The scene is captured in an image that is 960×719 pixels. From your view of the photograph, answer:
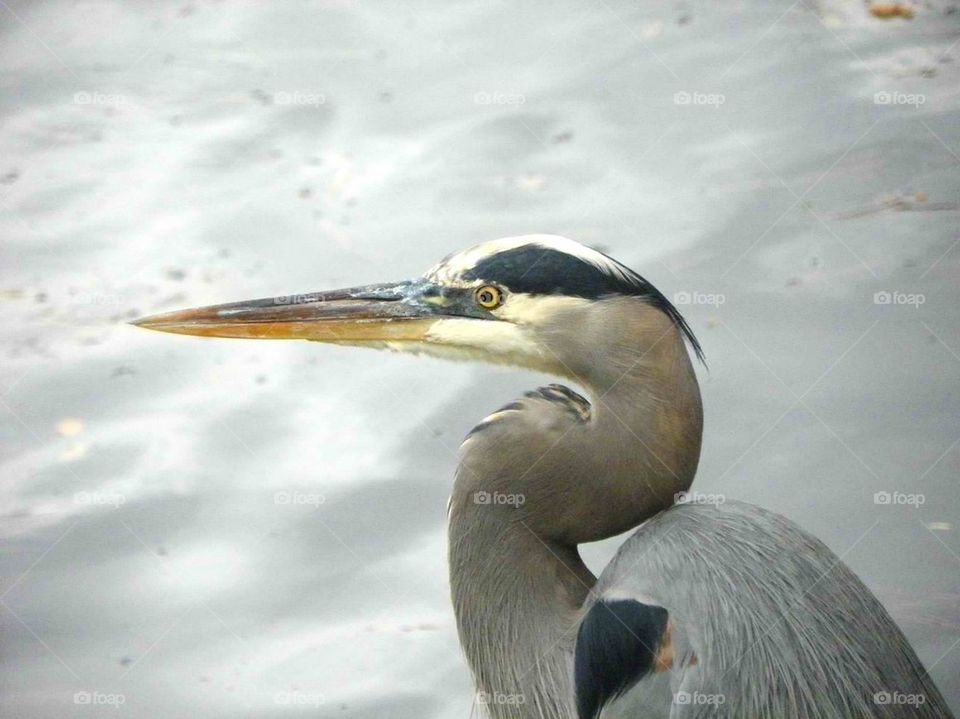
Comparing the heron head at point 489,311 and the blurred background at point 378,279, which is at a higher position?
the heron head at point 489,311

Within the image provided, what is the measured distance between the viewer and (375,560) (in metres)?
4.53

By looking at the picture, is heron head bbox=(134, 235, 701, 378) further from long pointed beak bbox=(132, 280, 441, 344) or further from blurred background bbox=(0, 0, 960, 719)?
blurred background bbox=(0, 0, 960, 719)

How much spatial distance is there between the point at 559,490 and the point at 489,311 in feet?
1.46

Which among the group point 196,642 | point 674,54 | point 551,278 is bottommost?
point 196,642

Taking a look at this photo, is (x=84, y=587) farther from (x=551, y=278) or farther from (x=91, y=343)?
(x=551, y=278)

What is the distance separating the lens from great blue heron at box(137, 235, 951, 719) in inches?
107

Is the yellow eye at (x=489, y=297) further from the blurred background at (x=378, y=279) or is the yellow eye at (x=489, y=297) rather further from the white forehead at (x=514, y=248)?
the blurred background at (x=378, y=279)

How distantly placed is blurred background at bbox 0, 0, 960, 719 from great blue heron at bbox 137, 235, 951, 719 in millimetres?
1194

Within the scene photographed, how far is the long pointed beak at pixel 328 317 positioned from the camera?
3.09 m

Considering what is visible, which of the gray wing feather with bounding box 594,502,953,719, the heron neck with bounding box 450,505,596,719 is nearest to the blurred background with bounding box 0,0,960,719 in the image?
the heron neck with bounding box 450,505,596,719

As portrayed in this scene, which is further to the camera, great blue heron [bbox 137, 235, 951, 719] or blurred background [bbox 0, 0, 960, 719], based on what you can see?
blurred background [bbox 0, 0, 960, 719]

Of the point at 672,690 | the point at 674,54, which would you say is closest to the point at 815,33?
the point at 674,54

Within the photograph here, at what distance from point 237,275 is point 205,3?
2488 millimetres

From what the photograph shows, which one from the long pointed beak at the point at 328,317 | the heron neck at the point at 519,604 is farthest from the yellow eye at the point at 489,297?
the heron neck at the point at 519,604
